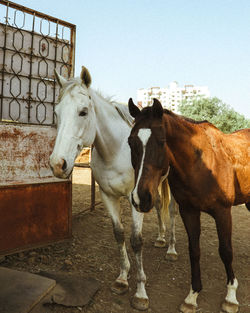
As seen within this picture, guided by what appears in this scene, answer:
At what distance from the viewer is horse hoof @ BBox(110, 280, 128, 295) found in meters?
2.75

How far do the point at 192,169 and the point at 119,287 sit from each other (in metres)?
1.60

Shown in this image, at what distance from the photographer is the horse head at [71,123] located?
6.81 ft

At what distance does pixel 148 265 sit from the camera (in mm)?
3508

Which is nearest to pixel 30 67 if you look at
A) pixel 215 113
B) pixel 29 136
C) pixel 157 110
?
pixel 29 136

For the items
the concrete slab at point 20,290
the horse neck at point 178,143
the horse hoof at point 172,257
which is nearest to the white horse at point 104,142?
the horse neck at point 178,143

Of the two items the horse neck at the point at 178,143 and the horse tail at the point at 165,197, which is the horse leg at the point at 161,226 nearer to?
the horse tail at the point at 165,197

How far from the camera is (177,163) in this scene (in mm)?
2205

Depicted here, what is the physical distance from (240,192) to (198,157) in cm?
83

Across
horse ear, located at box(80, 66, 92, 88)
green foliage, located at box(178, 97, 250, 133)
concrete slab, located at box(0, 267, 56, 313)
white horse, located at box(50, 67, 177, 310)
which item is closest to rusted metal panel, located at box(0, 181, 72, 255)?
concrete slab, located at box(0, 267, 56, 313)

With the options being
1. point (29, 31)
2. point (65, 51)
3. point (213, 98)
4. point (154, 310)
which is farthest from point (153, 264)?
point (213, 98)

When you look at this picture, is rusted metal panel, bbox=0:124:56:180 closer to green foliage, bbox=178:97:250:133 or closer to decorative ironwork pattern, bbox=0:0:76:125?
decorative ironwork pattern, bbox=0:0:76:125

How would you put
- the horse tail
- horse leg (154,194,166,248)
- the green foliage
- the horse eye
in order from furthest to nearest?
the green foliage, horse leg (154,194,166,248), the horse tail, the horse eye

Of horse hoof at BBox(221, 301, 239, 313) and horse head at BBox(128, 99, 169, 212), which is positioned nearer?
horse head at BBox(128, 99, 169, 212)

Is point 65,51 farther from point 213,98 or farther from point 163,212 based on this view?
point 213,98
